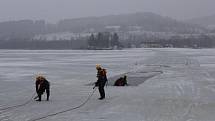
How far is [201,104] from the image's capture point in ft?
54.5

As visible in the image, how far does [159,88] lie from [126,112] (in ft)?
28.2

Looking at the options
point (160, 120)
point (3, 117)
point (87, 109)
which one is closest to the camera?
point (160, 120)

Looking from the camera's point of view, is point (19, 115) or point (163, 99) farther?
point (163, 99)

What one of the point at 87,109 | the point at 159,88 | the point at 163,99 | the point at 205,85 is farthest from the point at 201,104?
the point at 205,85

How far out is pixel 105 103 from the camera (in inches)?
678

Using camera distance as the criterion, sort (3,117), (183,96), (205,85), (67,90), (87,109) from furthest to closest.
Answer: (205,85)
(67,90)
(183,96)
(87,109)
(3,117)

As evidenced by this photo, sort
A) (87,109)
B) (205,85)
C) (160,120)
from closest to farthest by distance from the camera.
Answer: (160,120), (87,109), (205,85)

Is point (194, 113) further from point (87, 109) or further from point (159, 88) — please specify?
point (159, 88)

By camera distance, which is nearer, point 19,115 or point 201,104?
point 19,115

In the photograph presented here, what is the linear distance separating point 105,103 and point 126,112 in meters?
2.67

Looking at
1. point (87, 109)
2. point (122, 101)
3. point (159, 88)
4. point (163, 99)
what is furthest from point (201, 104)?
point (159, 88)

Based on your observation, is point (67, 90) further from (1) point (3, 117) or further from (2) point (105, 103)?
(1) point (3, 117)

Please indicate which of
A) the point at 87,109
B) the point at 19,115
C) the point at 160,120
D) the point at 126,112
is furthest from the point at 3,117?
the point at 160,120

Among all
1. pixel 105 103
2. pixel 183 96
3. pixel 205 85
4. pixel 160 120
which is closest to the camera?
pixel 160 120
